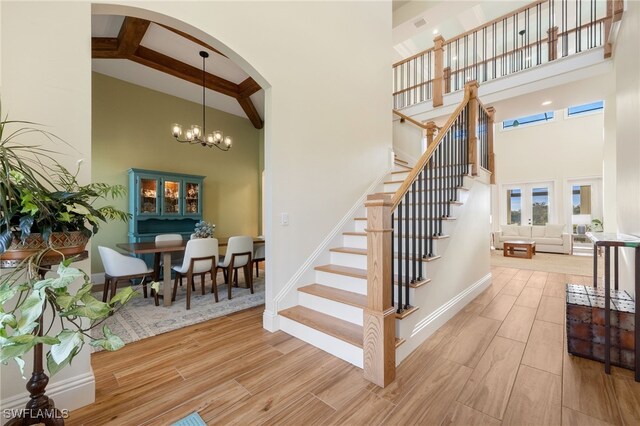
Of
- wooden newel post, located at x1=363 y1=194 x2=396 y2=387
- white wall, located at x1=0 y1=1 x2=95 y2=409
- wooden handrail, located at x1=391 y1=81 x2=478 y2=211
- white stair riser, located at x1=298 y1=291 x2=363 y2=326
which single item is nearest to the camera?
white wall, located at x1=0 y1=1 x2=95 y2=409

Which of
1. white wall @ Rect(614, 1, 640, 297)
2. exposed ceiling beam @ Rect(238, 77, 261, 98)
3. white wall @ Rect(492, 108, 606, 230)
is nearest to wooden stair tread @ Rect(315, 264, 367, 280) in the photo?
white wall @ Rect(614, 1, 640, 297)

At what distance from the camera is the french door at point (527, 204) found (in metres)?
8.37

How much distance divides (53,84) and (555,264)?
25.0 feet

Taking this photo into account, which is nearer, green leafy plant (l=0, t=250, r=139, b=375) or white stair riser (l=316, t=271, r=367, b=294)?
green leafy plant (l=0, t=250, r=139, b=375)

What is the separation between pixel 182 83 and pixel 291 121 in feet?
12.4

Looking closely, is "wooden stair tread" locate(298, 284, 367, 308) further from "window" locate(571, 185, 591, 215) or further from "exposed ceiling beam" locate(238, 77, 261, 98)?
"window" locate(571, 185, 591, 215)

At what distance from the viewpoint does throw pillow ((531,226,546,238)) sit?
24.3 ft

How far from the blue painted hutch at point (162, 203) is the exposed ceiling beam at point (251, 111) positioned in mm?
1926

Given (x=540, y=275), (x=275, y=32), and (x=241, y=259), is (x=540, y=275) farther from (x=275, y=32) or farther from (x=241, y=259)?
(x=275, y=32)

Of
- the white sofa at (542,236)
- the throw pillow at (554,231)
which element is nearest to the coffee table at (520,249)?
the white sofa at (542,236)

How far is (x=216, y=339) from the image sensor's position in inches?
91.7

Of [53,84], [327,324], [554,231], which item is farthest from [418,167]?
[554,231]

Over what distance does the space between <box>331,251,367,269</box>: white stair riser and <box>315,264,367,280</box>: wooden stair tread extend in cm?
4

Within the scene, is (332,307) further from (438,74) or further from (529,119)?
(529,119)
